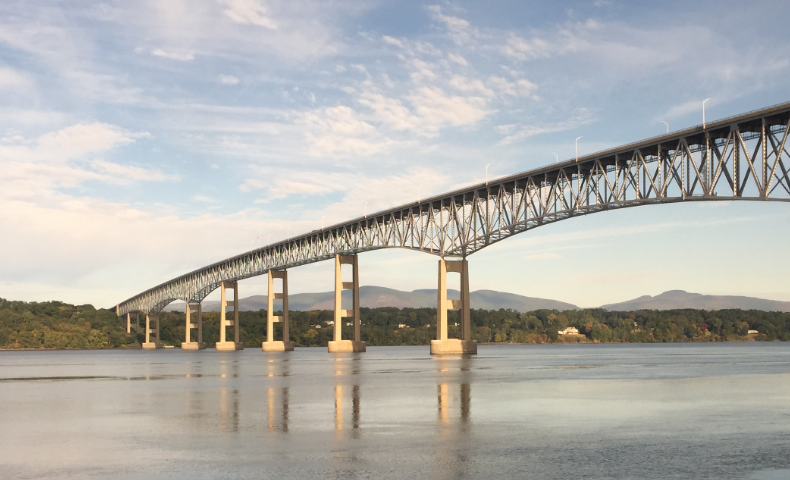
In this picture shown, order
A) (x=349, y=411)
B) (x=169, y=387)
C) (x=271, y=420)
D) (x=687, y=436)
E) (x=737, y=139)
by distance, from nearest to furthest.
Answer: (x=687, y=436)
(x=271, y=420)
(x=349, y=411)
(x=169, y=387)
(x=737, y=139)

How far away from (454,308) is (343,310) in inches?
928

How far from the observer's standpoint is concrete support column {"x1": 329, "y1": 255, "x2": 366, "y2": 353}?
109 meters

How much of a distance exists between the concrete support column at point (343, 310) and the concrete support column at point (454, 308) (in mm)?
19475

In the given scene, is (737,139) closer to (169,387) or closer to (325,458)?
(169,387)

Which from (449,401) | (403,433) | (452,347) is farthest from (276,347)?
(403,433)

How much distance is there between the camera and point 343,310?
359ft

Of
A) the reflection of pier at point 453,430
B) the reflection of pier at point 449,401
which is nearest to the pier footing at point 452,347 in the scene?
the reflection of pier at point 449,401

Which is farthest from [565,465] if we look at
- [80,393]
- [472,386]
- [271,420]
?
[80,393]

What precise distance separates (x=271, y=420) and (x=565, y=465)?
10556mm

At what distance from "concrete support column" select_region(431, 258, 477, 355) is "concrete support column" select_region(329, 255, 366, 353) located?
1948cm

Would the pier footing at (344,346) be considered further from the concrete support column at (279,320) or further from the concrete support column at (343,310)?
the concrete support column at (279,320)

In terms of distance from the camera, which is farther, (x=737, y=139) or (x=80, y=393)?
(x=737, y=139)

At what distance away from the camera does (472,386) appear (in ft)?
133

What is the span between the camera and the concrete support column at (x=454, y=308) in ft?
288
